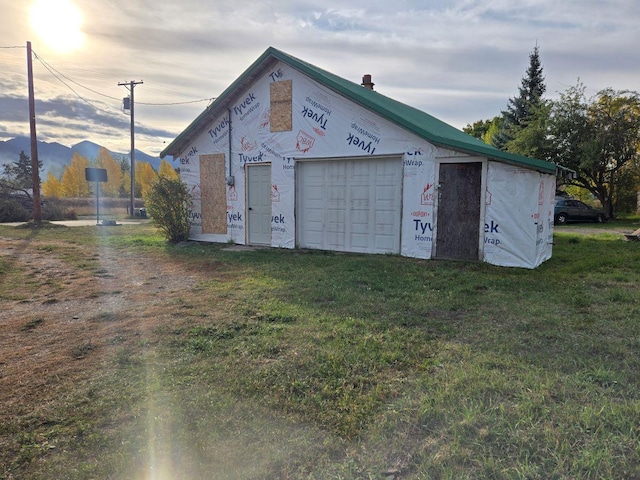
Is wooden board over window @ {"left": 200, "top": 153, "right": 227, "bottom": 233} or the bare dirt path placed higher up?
wooden board over window @ {"left": 200, "top": 153, "right": 227, "bottom": 233}

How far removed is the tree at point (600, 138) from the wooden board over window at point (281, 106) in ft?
65.3

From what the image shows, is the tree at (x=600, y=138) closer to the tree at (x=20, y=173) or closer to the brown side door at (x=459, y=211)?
the brown side door at (x=459, y=211)

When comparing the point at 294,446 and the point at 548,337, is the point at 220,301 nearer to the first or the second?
the point at 294,446

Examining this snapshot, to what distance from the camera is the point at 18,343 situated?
13.8ft

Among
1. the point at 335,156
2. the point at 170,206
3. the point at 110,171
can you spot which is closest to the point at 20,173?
the point at 110,171

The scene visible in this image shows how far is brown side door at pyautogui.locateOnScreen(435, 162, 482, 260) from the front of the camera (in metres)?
8.67

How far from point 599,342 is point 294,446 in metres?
3.17

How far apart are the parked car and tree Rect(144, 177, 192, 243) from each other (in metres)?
19.4

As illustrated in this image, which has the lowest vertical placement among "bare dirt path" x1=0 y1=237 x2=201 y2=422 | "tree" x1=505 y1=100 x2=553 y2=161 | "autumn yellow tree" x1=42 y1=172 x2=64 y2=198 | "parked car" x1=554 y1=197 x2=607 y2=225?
"bare dirt path" x1=0 y1=237 x2=201 y2=422

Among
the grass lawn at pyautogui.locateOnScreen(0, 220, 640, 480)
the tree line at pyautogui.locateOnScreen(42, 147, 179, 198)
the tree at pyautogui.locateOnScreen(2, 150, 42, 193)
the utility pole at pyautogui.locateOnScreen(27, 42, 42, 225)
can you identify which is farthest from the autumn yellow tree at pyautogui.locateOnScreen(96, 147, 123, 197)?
the grass lawn at pyautogui.locateOnScreen(0, 220, 640, 480)

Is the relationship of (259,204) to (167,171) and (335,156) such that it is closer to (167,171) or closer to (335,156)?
(335,156)

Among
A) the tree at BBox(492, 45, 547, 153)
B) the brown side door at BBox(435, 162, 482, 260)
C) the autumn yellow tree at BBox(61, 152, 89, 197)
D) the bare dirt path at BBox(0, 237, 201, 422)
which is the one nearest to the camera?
the bare dirt path at BBox(0, 237, 201, 422)

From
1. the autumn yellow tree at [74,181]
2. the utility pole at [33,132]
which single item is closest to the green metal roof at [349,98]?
the utility pole at [33,132]

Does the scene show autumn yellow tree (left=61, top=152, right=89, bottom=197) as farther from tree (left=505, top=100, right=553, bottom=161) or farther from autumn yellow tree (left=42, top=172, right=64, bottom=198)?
tree (left=505, top=100, right=553, bottom=161)
